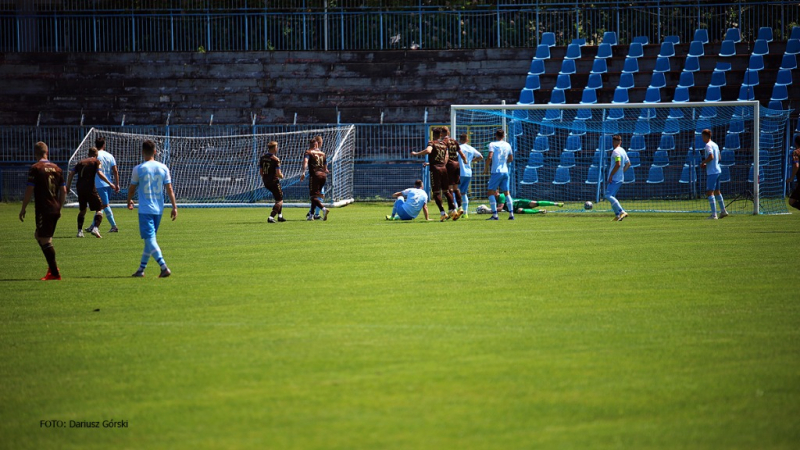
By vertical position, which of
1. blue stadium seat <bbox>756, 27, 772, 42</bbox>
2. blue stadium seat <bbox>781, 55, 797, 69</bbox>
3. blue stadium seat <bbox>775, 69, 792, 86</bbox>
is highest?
blue stadium seat <bbox>756, 27, 772, 42</bbox>

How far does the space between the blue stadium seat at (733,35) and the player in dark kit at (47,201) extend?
85.5 ft

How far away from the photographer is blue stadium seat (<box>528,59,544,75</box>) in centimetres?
3250

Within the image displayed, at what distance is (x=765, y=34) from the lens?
32.2 meters

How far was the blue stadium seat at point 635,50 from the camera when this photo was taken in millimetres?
32562

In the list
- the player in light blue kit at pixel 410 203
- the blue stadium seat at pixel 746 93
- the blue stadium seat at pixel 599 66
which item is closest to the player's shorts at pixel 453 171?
the player in light blue kit at pixel 410 203

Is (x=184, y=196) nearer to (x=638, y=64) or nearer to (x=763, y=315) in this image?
(x=638, y=64)

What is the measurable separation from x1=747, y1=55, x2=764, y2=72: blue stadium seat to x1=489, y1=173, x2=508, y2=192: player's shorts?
1328cm

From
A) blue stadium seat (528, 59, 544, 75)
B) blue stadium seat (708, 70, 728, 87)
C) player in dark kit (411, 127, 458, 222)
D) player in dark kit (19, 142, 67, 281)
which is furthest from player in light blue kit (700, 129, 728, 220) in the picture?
player in dark kit (19, 142, 67, 281)

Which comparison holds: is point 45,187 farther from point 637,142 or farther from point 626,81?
point 626,81

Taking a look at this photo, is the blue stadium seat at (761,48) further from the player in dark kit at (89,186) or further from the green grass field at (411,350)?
the player in dark kit at (89,186)

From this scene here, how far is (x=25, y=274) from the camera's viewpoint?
12.7 meters

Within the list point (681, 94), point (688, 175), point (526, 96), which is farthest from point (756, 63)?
point (526, 96)

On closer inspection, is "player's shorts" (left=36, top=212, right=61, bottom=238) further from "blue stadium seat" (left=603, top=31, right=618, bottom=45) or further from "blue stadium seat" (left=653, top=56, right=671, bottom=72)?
"blue stadium seat" (left=603, top=31, right=618, bottom=45)

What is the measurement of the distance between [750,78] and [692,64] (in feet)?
6.41
